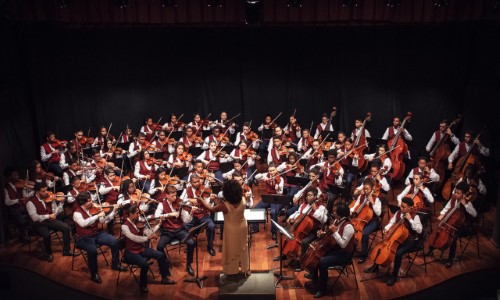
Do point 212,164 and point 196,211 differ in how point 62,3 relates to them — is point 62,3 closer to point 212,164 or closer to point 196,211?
point 212,164

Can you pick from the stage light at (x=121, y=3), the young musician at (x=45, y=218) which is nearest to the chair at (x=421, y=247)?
the young musician at (x=45, y=218)

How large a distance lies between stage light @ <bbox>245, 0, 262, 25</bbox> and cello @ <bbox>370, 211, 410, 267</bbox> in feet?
16.6

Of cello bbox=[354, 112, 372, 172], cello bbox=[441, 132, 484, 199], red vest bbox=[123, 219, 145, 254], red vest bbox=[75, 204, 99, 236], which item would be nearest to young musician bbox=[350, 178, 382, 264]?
cello bbox=[441, 132, 484, 199]

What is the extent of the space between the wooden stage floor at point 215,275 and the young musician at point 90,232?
322 mm

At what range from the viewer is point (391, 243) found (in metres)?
7.20

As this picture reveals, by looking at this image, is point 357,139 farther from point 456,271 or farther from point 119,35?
point 119,35

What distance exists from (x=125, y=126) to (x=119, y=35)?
2.32m

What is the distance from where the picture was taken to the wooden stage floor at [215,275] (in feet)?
23.7

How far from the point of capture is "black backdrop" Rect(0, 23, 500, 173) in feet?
36.9

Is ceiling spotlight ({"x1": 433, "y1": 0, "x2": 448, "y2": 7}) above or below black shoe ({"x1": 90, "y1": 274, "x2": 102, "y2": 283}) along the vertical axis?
above

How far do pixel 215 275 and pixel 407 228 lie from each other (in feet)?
9.77

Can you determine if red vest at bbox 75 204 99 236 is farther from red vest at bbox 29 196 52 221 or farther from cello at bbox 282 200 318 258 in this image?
cello at bbox 282 200 318 258

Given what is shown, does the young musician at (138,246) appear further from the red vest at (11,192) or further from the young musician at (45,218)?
the red vest at (11,192)

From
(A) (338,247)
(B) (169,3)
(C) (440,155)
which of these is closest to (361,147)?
(C) (440,155)
